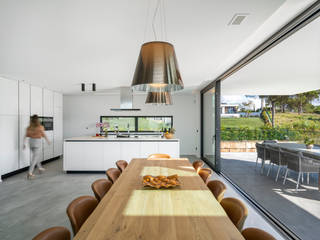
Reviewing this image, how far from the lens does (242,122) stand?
976cm

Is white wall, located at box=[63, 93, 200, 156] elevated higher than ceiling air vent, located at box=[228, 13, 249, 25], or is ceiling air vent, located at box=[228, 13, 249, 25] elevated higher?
ceiling air vent, located at box=[228, 13, 249, 25]

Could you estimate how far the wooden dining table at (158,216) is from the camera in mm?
1138

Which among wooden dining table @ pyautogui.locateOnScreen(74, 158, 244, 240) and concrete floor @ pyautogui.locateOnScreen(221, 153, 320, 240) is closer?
wooden dining table @ pyautogui.locateOnScreen(74, 158, 244, 240)

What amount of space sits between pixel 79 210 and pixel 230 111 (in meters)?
9.86

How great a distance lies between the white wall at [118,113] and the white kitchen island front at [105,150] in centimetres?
274

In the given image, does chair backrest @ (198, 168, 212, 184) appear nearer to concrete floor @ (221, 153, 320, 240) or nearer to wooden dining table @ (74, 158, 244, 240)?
wooden dining table @ (74, 158, 244, 240)

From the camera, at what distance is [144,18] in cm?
220

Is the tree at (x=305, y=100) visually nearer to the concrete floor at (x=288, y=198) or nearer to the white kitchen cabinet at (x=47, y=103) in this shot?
the concrete floor at (x=288, y=198)

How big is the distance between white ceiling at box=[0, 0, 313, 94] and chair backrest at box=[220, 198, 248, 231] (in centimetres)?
184

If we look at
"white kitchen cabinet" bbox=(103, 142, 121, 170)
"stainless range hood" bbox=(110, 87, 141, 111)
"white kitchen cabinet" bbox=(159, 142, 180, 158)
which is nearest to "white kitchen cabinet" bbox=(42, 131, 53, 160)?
"white kitchen cabinet" bbox=(103, 142, 121, 170)

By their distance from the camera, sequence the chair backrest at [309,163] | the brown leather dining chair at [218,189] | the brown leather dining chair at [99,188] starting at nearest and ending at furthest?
the brown leather dining chair at [218,189] < the brown leather dining chair at [99,188] < the chair backrest at [309,163]

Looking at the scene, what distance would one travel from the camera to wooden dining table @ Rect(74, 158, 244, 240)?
114 centimetres

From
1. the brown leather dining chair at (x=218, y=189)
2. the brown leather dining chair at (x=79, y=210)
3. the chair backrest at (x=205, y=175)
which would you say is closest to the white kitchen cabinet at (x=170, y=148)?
the chair backrest at (x=205, y=175)

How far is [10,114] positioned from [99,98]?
134 inches
